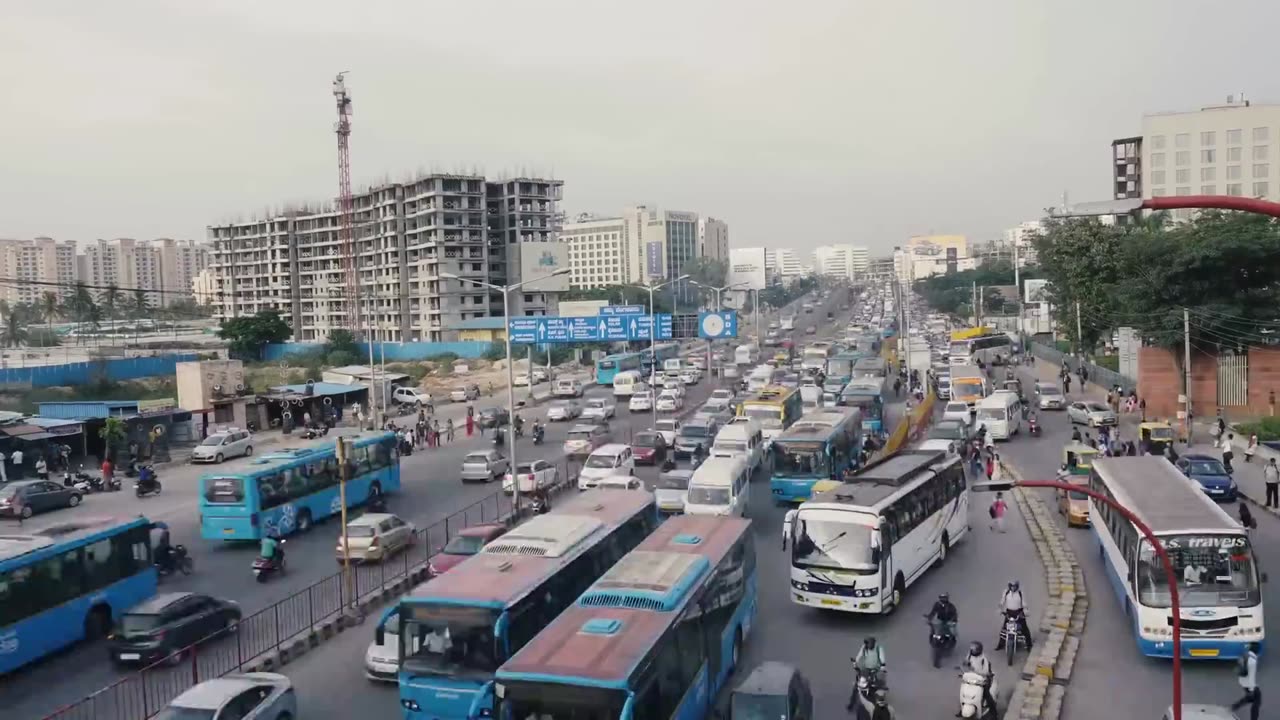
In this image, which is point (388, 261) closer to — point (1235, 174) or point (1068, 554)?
point (1235, 174)

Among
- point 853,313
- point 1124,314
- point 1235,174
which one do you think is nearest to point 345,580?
point 1124,314

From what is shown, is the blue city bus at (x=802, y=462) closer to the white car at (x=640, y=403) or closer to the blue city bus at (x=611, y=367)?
the white car at (x=640, y=403)

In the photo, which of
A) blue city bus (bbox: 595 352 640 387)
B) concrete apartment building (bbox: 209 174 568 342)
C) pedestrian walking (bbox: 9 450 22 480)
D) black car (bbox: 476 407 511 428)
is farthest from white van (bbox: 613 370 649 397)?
concrete apartment building (bbox: 209 174 568 342)

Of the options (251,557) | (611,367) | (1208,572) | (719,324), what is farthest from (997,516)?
(611,367)

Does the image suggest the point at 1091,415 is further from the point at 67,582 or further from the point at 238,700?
the point at 238,700

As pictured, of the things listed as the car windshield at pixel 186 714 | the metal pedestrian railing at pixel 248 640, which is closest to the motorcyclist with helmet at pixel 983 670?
the car windshield at pixel 186 714

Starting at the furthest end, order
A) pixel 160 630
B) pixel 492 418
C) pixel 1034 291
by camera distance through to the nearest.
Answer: pixel 1034 291 < pixel 492 418 < pixel 160 630

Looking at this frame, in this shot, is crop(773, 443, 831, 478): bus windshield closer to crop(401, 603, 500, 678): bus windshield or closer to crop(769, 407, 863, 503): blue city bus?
crop(769, 407, 863, 503): blue city bus
